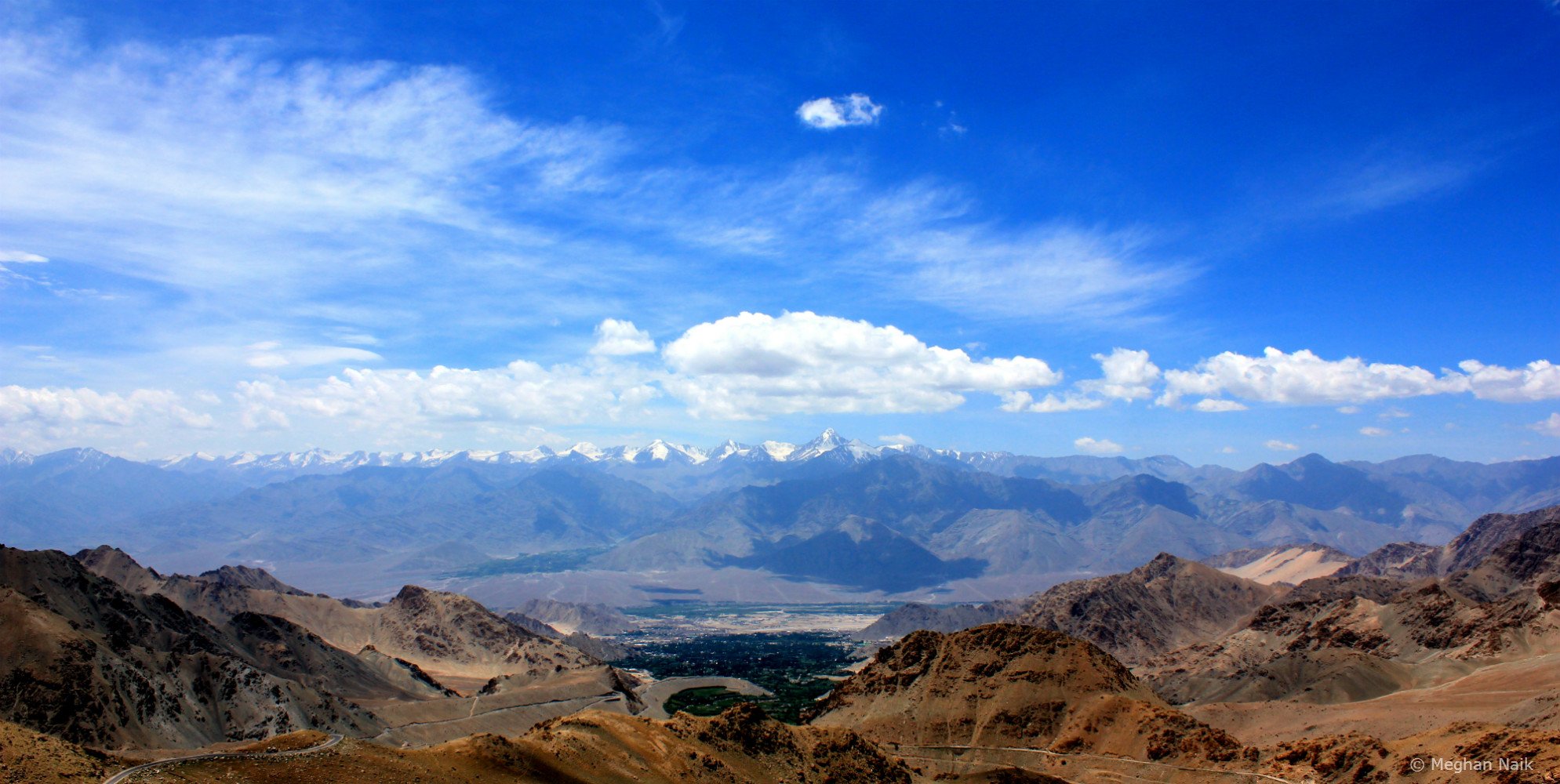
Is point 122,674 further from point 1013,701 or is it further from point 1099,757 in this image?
point 1099,757

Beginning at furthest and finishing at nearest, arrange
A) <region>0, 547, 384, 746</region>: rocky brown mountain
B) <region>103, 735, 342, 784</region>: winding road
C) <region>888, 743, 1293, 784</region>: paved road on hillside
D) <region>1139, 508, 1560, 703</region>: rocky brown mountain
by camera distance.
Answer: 1. <region>1139, 508, 1560, 703</region>: rocky brown mountain
2. <region>0, 547, 384, 746</region>: rocky brown mountain
3. <region>888, 743, 1293, 784</region>: paved road on hillside
4. <region>103, 735, 342, 784</region>: winding road

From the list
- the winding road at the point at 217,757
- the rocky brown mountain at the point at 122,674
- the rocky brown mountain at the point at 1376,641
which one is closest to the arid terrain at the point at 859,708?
the rocky brown mountain at the point at 122,674

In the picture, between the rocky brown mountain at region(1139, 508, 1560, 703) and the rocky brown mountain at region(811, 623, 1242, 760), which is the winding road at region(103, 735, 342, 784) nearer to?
the rocky brown mountain at region(811, 623, 1242, 760)

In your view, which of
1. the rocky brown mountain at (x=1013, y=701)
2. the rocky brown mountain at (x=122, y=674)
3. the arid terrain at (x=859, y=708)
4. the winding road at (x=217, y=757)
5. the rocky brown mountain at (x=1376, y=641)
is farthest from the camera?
the rocky brown mountain at (x=1376, y=641)

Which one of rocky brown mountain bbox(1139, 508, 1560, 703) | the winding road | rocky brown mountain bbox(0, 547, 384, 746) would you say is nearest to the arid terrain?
rocky brown mountain bbox(0, 547, 384, 746)

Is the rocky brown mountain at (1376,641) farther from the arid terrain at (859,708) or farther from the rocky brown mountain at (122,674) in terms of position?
the rocky brown mountain at (122,674)

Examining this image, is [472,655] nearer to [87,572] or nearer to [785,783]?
[87,572]

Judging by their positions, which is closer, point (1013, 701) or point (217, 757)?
point (217, 757)

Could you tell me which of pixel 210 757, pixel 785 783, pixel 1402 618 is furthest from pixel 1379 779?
pixel 1402 618

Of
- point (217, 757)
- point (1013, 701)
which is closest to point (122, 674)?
point (217, 757)
